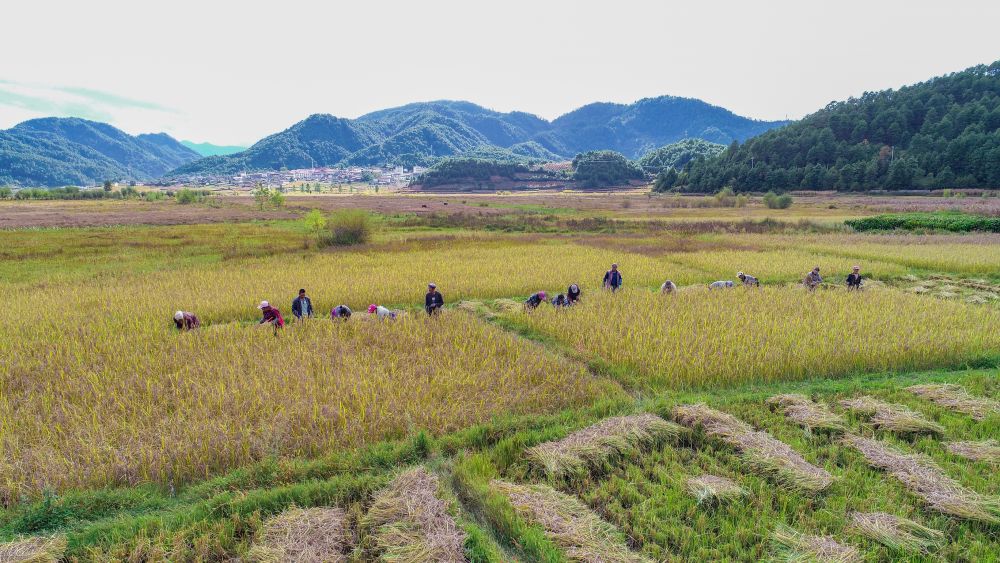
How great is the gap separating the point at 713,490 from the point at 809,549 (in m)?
0.88

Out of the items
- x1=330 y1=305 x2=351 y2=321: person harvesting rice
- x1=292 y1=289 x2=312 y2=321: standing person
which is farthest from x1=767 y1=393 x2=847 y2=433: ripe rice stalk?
x1=292 y1=289 x2=312 y2=321: standing person

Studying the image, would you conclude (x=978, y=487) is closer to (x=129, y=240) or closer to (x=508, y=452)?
(x=508, y=452)

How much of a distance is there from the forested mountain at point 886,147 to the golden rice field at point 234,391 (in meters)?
77.5

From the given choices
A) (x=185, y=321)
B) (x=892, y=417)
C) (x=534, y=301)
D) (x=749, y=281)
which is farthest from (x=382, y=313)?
(x=749, y=281)

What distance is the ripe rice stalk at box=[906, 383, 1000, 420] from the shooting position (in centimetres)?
642

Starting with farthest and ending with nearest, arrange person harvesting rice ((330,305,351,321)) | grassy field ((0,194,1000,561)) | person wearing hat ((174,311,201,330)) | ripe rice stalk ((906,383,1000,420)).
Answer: person harvesting rice ((330,305,351,321)), person wearing hat ((174,311,201,330)), ripe rice stalk ((906,383,1000,420)), grassy field ((0,194,1000,561))

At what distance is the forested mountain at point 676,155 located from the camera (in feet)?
415

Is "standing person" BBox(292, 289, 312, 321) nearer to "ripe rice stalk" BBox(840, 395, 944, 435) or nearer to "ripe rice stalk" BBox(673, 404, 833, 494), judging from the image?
"ripe rice stalk" BBox(673, 404, 833, 494)

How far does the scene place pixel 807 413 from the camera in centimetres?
628

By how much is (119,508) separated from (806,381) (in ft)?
30.9

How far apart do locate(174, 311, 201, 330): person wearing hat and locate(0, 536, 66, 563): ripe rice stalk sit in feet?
20.8

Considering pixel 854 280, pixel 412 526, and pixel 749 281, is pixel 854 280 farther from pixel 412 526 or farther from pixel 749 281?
pixel 412 526

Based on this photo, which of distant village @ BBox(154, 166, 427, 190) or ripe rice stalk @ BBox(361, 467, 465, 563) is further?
distant village @ BBox(154, 166, 427, 190)

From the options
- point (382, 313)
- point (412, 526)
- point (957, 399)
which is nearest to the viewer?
A: point (412, 526)
